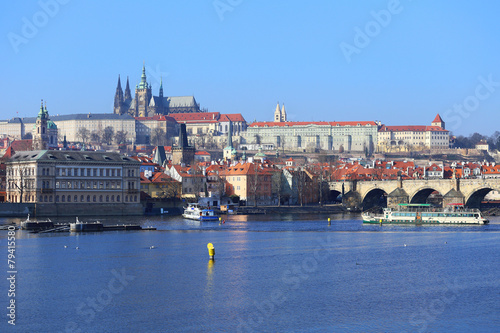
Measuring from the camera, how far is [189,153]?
122 metres

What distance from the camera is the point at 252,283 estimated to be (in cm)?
3266

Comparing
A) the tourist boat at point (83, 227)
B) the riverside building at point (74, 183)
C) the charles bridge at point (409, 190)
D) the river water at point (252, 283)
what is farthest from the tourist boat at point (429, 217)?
the tourist boat at point (83, 227)

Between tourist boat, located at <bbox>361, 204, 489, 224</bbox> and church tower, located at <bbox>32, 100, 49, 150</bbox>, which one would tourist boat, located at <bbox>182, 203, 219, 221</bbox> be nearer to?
tourist boat, located at <bbox>361, 204, 489, 224</bbox>

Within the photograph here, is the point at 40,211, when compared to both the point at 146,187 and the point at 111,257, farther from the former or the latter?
the point at 111,257

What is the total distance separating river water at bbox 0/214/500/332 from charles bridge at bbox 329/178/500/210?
27.9 m

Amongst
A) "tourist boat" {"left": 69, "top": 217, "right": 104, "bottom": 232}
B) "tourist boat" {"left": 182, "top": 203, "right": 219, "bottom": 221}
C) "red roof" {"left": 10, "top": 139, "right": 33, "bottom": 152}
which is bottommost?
"tourist boat" {"left": 69, "top": 217, "right": 104, "bottom": 232}

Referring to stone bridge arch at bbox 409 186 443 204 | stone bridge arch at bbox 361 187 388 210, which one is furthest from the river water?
stone bridge arch at bbox 361 187 388 210

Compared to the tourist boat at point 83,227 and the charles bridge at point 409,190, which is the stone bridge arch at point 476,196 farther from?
the tourist boat at point 83,227

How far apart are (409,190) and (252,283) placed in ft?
177

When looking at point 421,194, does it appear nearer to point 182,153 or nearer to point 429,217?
point 429,217

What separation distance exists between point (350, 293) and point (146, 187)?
53311 mm

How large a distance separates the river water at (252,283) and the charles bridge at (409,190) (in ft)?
91.5

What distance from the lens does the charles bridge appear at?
7819 cm

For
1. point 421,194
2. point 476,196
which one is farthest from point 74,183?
point 476,196
